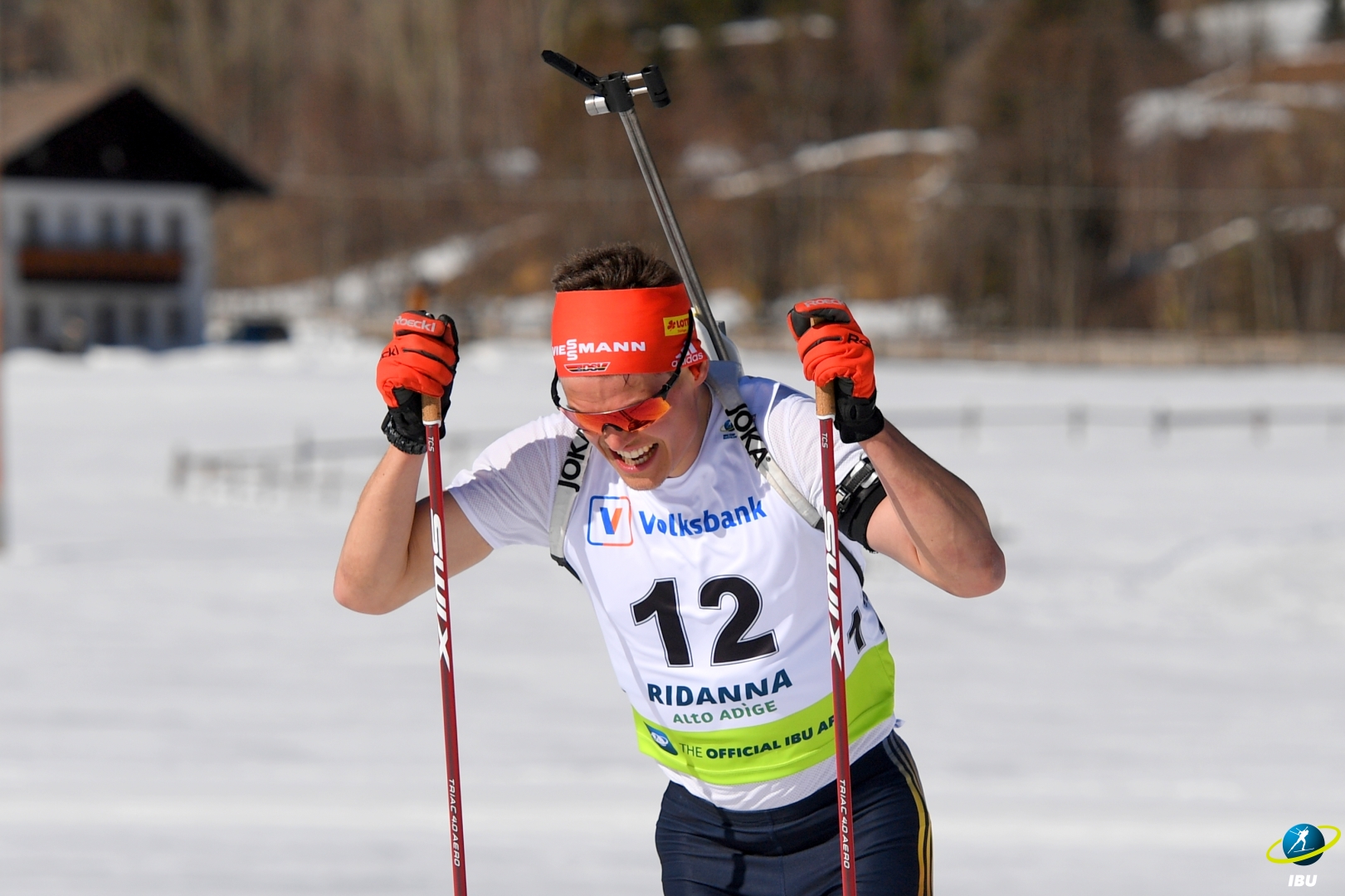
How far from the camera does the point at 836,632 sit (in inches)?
114

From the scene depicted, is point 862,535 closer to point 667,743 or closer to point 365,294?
point 667,743

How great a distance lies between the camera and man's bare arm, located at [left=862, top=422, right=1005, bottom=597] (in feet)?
8.83

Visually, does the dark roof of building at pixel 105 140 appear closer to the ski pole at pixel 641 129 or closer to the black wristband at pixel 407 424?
the ski pole at pixel 641 129

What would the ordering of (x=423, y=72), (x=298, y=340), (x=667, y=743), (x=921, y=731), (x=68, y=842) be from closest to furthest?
(x=667, y=743) < (x=68, y=842) < (x=921, y=731) < (x=298, y=340) < (x=423, y=72)

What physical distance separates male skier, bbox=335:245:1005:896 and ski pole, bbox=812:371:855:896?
41mm

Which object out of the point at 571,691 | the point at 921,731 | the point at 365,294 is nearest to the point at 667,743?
the point at 921,731

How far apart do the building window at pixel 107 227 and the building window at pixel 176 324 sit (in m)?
2.75

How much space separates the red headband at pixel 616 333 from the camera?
2.84 m

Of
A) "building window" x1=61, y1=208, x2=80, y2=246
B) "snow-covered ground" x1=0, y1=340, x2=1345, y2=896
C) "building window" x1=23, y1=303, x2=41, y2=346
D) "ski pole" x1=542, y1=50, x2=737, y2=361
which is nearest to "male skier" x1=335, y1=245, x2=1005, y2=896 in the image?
"ski pole" x1=542, y1=50, x2=737, y2=361

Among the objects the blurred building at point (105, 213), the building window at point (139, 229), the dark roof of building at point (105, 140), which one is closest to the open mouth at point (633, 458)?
the blurred building at point (105, 213)

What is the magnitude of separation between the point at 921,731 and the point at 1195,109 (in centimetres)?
6088

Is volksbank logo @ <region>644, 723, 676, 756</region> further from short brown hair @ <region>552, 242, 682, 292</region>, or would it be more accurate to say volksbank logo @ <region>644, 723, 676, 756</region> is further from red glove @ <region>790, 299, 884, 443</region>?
short brown hair @ <region>552, 242, 682, 292</region>

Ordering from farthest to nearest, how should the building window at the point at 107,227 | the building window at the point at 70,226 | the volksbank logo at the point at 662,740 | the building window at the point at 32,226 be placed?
the building window at the point at 107,227 → the building window at the point at 70,226 → the building window at the point at 32,226 → the volksbank logo at the point at 662,740

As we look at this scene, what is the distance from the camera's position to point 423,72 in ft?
260
